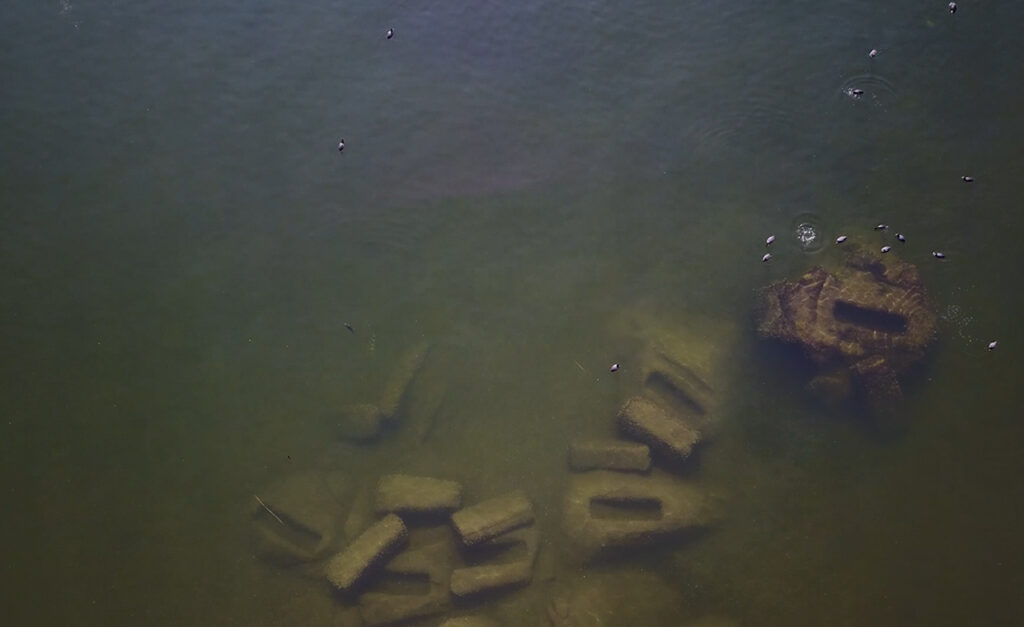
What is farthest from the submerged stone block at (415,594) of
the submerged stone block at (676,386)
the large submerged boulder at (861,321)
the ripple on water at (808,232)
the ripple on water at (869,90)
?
the ripple on water at (869,90)

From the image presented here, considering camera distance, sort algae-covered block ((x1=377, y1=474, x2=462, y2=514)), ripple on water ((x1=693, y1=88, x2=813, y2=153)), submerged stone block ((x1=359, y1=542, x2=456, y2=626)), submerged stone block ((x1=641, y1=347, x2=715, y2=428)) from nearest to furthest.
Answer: submerged stone block ((x1=359, y1=542, x2=456, y2=626)) < algae-covered block ((x1=377, y1=474, x2=462, y2=514)) < submerged stone block ((x1=641, y1=347, x2=715, y2=428)) < ripple on water ((x1=693, y1=88, x2=813, y2=153))

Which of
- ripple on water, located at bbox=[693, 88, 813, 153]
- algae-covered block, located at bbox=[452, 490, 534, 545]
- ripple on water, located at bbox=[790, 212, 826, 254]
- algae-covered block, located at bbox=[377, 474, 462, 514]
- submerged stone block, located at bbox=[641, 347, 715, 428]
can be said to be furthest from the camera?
ripple on water, located at bbox=[693, 88, 813, 153]

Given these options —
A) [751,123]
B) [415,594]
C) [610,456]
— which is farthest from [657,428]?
[751,123]

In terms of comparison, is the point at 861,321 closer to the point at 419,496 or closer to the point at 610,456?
the point at 610,456

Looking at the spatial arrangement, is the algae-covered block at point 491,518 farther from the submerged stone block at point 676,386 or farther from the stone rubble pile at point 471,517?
the submerged stone block at point 676,386

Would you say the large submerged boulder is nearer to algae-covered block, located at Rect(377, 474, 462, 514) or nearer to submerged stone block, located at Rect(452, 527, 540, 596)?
submerged stone block, located at Rect(452, 527, 540, 596)

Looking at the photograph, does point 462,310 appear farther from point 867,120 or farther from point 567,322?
point 867,120

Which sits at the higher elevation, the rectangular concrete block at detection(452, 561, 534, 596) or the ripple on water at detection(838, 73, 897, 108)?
the ripple on water at detection(838, 73, 897, 108)

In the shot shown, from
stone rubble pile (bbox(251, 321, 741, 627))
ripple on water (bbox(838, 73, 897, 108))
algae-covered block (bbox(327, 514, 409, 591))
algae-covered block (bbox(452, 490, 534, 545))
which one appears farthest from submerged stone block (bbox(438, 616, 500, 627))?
ripple on water (bbox(838, 73, 897, 108))
